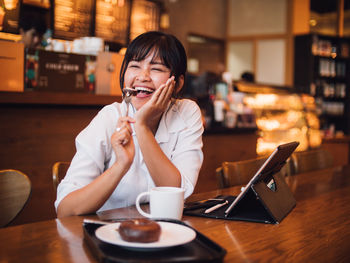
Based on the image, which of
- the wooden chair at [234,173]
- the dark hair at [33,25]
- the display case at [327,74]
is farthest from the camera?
the display case at [327,74]

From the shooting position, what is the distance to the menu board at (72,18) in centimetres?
476

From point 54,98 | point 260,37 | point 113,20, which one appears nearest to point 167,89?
point 54,98

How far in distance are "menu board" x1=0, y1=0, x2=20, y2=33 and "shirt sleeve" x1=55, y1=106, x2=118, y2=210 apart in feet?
4.58

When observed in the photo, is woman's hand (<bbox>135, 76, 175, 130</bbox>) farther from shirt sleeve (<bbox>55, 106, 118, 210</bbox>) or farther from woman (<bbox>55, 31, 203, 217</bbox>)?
shirt sleeve (<bbox>55, 106, 118, 210</bbox>)

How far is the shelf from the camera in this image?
2266 mm

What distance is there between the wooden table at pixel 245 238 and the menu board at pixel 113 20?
4427mm

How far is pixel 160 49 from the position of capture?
4.87 ft

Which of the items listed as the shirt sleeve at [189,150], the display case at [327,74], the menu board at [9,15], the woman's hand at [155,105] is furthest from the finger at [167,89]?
the display case at [327,74]

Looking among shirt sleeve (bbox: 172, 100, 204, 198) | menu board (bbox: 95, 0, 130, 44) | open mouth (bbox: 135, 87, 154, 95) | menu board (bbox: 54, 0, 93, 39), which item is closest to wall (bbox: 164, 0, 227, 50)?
menu board (bbox: 95, 0, 130, 44)

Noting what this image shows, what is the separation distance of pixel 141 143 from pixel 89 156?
0.60ft

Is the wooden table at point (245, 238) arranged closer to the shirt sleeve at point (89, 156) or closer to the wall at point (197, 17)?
the shirt sleeve at point (89, 156)

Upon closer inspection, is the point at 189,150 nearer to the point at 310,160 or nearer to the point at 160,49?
the point at 160,49

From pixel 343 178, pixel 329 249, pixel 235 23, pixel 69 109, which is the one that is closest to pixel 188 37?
pixel 235 23

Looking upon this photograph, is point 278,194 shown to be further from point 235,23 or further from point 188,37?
point 235,23
